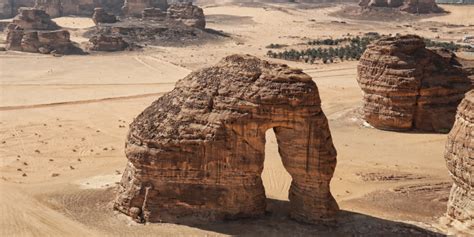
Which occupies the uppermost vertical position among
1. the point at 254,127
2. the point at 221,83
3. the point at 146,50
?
the point at 221,83

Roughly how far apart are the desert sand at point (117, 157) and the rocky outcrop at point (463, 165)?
1119 mm

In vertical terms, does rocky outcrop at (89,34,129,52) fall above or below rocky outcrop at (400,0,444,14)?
below

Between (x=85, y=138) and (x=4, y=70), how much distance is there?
26.8 metres

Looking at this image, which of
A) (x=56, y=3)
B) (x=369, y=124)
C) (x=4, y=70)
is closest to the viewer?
(x=369, y=124)

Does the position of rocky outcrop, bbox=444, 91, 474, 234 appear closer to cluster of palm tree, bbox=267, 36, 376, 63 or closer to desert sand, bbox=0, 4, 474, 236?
desert sand, bbox=0, 4, 474, 236

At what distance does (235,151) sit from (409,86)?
55.0 ft

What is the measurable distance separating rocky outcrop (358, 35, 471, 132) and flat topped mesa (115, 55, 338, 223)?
49.3 feet

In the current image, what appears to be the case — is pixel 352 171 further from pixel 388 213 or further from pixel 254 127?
pixel 254 127

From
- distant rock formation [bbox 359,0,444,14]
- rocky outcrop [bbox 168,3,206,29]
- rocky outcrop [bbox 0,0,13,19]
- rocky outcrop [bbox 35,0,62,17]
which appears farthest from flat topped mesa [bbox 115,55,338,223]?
rocky outcrop [bbox 0,0,13,19]

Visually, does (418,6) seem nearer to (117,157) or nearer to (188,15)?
(188,15)

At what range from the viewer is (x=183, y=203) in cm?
1766

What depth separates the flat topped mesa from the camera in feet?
56.2

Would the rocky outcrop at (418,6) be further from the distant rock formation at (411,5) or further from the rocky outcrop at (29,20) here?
the rocky outcrop at (29,20)

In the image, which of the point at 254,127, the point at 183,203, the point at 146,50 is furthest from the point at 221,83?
the point at 146,50
